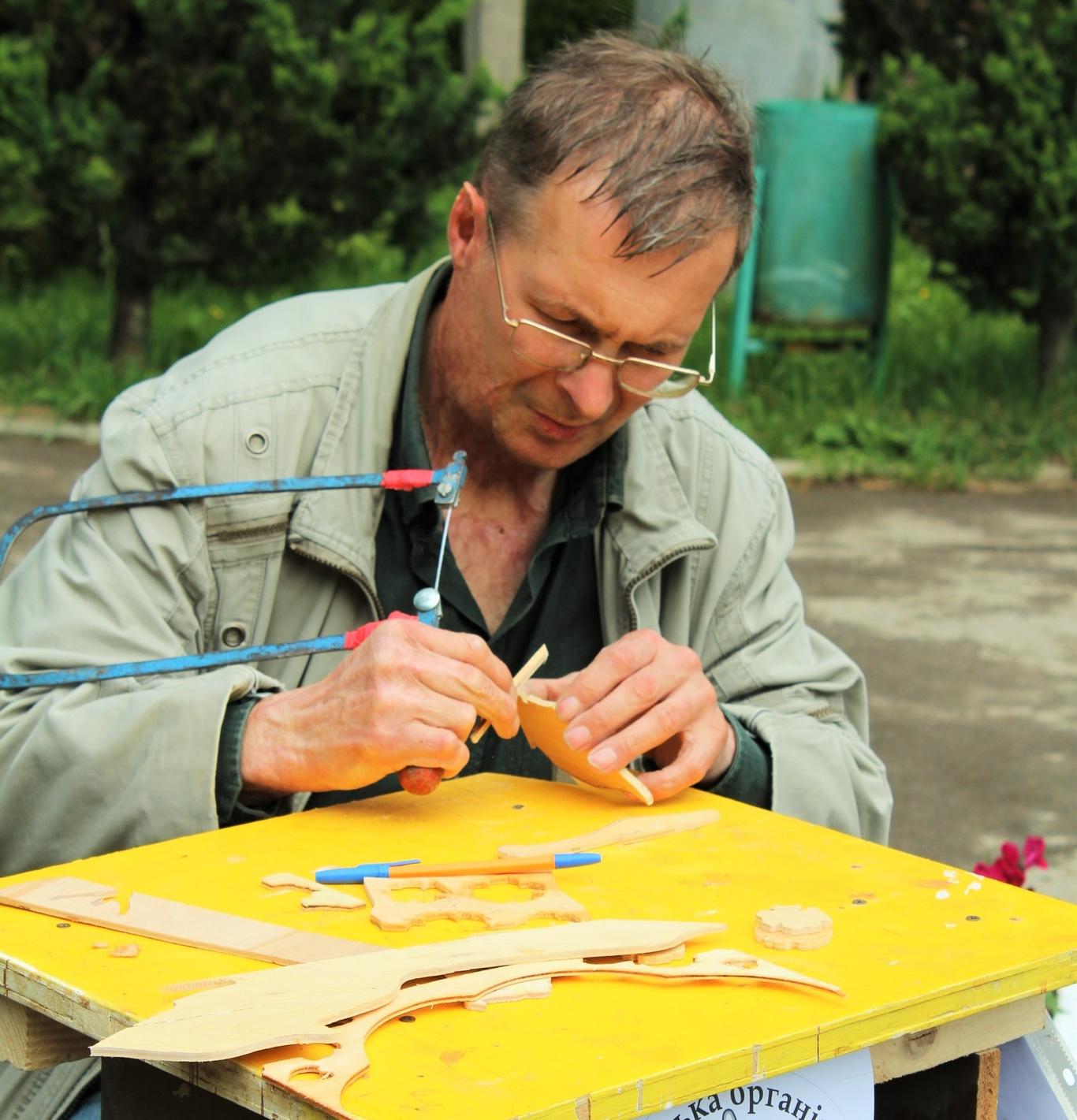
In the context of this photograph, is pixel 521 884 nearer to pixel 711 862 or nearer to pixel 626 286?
pixel 711 862

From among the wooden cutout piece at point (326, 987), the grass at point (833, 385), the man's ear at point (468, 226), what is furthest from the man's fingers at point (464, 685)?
the grass at point (833, 385)

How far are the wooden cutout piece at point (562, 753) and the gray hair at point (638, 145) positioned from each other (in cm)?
60

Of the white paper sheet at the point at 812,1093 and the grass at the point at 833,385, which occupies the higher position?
the white paper sheet at the point at 812,1093

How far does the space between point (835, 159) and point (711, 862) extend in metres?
6.87

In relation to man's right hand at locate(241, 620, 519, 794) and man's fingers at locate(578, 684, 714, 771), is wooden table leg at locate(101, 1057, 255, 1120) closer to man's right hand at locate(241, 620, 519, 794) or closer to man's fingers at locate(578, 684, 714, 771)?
man's right hand at locate(241, 620, 519, 794)

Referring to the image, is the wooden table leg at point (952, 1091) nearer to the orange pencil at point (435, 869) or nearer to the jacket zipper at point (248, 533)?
the orange pencil at point (435, 869)

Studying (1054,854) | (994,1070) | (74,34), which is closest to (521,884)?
(994,1070)

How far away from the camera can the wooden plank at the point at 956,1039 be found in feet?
4.77

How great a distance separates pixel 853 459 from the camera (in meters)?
7.61

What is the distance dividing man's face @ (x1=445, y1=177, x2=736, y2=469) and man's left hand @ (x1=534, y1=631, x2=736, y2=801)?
0.41 meters

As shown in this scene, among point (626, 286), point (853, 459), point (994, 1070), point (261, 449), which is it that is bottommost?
point (853, 459)

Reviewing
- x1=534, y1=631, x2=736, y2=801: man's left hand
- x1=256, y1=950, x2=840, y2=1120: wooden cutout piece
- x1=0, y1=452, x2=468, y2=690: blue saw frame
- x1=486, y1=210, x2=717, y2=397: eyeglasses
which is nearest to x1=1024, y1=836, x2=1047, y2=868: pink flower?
x1=534, y1=631, x2=736, y2=801: man's left hand

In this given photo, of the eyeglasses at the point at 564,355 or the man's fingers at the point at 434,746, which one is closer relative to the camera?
the man's fingers at the point at 434,746

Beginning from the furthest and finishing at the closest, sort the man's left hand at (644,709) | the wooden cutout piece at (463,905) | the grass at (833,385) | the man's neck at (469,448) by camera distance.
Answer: the grass at (833,385) → the man's neck at (469,448) → the man's left hand at (644,709) → the wooden cutout piece at (463,905)
